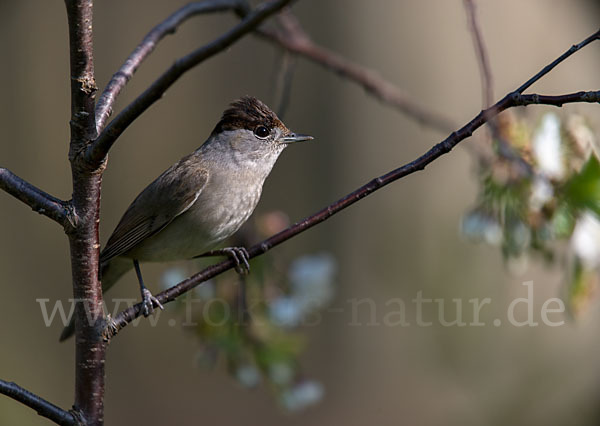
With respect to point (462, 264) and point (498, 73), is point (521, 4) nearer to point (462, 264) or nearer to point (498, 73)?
point (498, 73)

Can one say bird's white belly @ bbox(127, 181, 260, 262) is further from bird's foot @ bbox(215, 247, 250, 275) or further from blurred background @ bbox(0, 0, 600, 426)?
blurred background @ bbox(0, 0, 600, 426)

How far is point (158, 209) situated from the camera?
3.05 m

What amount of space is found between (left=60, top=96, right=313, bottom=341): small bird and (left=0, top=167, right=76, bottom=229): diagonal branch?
1136 millimetres

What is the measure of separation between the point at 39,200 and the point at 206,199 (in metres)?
1.30

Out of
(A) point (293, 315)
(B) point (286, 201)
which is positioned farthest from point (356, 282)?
(A) point (293, 315)

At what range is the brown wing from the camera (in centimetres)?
300

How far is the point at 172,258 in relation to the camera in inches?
119

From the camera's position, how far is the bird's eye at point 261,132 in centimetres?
317

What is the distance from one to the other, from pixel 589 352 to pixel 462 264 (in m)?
2.51

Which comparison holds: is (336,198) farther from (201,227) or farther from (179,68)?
(179,68)

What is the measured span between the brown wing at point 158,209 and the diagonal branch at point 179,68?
1.36m

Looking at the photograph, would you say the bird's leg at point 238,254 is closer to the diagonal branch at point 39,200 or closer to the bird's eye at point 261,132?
the bird's eye at point 261,132

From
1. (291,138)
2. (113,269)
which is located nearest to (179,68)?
(291,138)

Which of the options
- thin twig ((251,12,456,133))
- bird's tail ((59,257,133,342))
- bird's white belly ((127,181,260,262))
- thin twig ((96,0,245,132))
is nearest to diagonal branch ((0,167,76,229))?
thin twig ((96,0,245,132))
